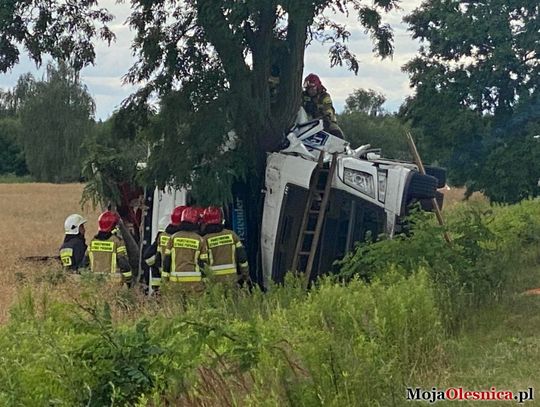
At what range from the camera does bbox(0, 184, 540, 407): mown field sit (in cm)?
482

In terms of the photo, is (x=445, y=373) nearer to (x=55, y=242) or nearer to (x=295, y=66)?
(x=295, y=66)

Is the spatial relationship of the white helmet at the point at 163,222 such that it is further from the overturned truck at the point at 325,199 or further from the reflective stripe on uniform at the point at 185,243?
the reflective stripe on uniform at the point at 185,243

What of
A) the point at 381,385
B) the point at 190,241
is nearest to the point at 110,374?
the point at 381,385

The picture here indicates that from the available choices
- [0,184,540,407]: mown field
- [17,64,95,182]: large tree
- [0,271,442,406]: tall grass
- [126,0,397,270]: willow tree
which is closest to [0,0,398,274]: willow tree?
[126,0,397,270]: willow tree

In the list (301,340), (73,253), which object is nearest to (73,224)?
(73,253)

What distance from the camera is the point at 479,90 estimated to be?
1299 inches

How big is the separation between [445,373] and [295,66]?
7.52m

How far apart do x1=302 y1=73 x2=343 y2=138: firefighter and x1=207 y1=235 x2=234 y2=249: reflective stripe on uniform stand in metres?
3.60

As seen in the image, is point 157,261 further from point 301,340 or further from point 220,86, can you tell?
point 301,340

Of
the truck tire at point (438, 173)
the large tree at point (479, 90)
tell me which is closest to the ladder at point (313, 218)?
the truck tire at point (438, 173)

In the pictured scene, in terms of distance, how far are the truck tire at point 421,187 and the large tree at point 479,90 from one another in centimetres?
2136

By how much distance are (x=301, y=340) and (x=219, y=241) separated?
4.95m

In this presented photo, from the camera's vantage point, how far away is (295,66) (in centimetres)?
1295

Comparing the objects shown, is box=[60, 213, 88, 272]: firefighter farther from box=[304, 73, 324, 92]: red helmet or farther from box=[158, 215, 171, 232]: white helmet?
box=[304, 73, 324, 92]: red helmet
